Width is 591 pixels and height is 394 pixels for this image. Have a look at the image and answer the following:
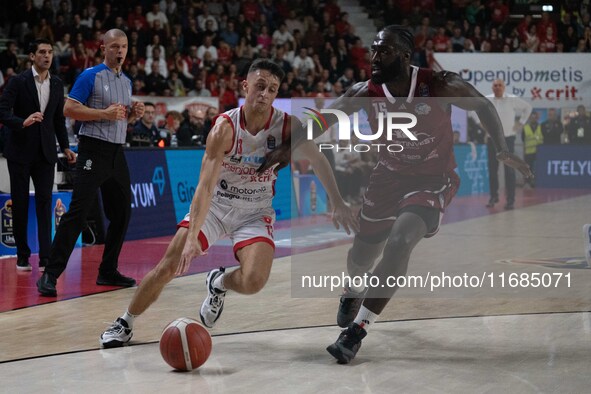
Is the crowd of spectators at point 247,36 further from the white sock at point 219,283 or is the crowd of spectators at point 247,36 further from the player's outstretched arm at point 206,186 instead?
the player's outstretched arm at point 206,186

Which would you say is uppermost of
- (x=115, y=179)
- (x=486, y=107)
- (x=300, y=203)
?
(x=486, y=107)

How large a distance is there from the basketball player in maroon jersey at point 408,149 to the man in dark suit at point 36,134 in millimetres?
3740

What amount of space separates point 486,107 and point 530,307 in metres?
1.95

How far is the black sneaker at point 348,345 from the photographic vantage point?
5.70 m

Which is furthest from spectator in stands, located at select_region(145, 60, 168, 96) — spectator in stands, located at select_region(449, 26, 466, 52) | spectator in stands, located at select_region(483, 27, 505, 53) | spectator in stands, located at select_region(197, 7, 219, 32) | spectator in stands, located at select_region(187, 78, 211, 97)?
spectator in stands, located at select_region(483, 27, 505, 53)

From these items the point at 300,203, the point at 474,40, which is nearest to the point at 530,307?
the point at 300,203

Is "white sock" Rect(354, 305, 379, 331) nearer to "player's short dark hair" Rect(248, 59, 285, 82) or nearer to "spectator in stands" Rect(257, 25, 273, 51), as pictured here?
"player's short dark hair" Rect(248, 59, 285, 82)

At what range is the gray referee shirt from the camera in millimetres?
8312

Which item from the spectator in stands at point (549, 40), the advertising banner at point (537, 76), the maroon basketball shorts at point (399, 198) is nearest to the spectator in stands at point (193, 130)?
the advertising banner at point (537, 76)

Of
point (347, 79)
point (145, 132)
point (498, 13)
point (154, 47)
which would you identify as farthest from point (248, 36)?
point (145, 132)

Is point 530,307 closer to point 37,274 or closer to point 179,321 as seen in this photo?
point 179,321

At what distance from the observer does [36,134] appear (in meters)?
9.38

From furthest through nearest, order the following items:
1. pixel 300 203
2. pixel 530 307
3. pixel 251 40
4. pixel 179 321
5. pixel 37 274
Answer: pixel 251 40 → pixel 300 203 → pixel 37 274 → pixel 530 307 → pixel 179 321

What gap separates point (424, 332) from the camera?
6.70 metres
